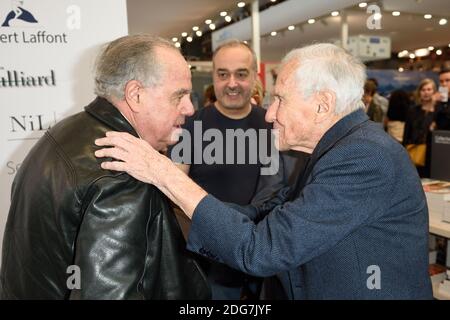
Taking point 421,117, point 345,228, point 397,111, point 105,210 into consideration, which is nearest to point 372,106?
point 397,111

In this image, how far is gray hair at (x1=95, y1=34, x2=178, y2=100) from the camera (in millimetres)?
1101

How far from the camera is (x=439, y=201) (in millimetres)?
A: 1928

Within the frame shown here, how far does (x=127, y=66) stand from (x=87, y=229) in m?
0.48

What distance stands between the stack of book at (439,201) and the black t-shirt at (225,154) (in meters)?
0.88

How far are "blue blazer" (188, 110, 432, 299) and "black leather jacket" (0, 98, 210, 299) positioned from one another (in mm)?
121

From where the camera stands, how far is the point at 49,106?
1.98m

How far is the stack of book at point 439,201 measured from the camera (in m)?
1.88

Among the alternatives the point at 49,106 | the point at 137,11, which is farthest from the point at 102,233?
the point at 137,11

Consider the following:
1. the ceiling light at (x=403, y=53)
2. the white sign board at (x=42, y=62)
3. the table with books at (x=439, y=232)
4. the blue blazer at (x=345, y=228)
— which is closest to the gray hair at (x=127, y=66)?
the blue blazer at (x=345, y=228)

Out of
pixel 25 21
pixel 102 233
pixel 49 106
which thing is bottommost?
pixel 102 233
